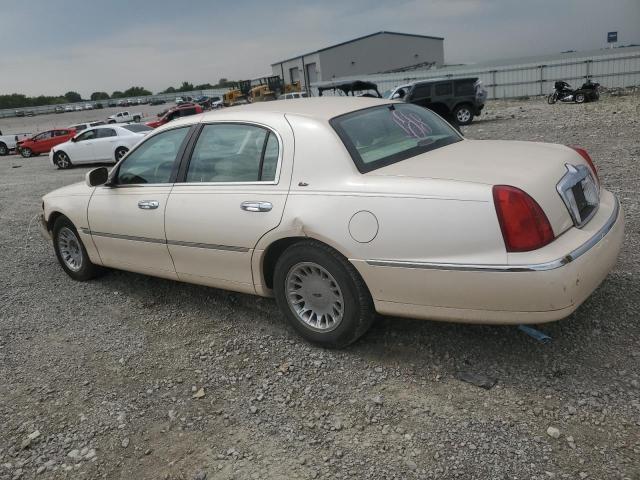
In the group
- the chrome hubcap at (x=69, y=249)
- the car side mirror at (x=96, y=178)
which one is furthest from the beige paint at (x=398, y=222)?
the chrome hubcap at (x=69, y=249)

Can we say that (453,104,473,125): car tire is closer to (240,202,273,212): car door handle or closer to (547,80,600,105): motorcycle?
(547,80,600,105): motorcycle

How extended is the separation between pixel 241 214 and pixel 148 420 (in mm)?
1382

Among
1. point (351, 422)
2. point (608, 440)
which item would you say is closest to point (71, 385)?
point (351, 422)

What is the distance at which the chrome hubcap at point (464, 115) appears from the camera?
1883 cm

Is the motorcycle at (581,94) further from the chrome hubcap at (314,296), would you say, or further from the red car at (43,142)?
the red car at (43,142)

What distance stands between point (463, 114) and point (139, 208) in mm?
16644

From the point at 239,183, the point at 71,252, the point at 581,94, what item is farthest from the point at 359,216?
the point at 581,94

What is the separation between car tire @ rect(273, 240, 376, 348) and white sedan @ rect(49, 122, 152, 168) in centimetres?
1551

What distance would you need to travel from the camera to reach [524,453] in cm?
244

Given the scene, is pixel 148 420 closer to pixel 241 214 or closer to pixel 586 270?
pixel 241 214

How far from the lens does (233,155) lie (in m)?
3.82

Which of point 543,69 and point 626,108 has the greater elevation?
point 543,69

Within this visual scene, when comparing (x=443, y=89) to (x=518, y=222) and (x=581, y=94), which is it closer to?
(x=581, y=94)

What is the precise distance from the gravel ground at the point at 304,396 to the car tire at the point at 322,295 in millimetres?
171
